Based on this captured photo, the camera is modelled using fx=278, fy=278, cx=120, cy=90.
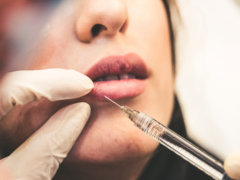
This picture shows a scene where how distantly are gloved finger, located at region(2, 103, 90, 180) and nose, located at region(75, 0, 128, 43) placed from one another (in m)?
0.18

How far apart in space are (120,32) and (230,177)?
0.45m

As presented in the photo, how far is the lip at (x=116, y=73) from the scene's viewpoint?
27.8 inches

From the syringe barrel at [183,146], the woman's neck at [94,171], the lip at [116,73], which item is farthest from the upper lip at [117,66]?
the woman's neck at [94,171]

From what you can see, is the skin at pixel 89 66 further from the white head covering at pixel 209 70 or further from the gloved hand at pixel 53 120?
the white head covering at pixel 209 70

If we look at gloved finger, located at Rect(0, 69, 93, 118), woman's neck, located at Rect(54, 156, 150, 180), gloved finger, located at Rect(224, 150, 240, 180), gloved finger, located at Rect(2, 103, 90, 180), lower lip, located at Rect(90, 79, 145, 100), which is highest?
gloved finger, located at Rect(224, 150, 240, 180)

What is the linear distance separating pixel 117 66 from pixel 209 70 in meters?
0.32

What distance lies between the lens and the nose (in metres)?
0.69

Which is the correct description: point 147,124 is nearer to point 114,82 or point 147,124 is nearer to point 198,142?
point 114,82

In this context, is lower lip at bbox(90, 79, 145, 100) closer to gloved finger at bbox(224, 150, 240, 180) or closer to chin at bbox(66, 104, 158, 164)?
chin at bbox(66, 104, 158, 164)

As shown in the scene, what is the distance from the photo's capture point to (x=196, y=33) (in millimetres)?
919

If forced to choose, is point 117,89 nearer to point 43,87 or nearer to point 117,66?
point 117,66

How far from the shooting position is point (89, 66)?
2.29 ft

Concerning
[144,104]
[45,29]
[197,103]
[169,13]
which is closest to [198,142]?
[197,103]

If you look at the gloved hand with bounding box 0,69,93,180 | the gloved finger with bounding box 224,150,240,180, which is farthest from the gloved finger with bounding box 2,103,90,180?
the gloved finger with bounding box 224,150,240,180
